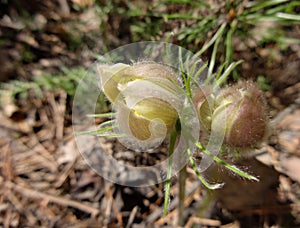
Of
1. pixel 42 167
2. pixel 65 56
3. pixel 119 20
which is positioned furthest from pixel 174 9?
pixel 42 167

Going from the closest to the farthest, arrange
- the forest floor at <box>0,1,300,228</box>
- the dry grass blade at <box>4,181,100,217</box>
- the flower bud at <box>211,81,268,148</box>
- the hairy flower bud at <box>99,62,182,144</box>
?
1. the hairy flower bud at <box>99,62,182,144</box>
2. the flower bud at <box>211,81,268,148</box>
3. the forest floor at <box>0,1,300,228</box>
4. the dry grass blade at <box>4,181,100,217</box>

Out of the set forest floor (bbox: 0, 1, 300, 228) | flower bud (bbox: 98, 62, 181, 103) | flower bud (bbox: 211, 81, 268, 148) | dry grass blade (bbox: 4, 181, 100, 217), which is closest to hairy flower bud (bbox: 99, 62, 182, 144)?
flower bud (bbox: 98, 62, 181, 103)

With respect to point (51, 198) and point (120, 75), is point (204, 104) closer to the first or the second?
point (120, 75)

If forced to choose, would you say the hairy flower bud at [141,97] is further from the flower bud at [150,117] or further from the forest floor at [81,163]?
the forest floor at [81,163]


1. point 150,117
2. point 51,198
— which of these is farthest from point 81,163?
point 150,117

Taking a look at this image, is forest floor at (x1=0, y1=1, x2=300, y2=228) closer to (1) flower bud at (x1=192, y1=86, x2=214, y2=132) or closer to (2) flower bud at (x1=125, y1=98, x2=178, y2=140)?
(1) flower bud at (x1=192, y1=86, x2=214, y2=132)

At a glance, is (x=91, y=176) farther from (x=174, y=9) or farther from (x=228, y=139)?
(x=174, y=9)
